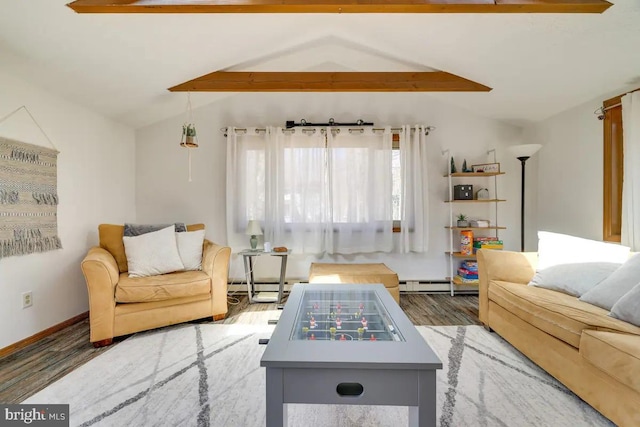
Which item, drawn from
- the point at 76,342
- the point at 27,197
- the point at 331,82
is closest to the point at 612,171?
the point at 331,82

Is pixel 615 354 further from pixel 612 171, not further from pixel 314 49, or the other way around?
pixel 314 49

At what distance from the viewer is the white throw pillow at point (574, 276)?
1.93 meters

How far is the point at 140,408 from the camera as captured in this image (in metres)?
1.53

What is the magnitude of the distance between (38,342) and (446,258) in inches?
160

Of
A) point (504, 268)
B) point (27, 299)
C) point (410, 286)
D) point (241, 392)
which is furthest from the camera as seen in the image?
point (410, 286)

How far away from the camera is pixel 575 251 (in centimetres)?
217

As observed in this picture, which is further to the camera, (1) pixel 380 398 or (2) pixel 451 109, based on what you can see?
(2) pixel 451 109

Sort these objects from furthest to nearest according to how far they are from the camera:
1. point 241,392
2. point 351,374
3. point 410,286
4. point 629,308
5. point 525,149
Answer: point 410,286, point 525,149, point 241,392, point 629,308, point 351,374

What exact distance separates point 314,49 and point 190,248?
242 cm

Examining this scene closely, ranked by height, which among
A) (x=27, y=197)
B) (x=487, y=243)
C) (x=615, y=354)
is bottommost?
(x=615, y=354)

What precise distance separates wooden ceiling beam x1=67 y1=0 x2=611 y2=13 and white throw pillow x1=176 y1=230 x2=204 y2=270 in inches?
72.4

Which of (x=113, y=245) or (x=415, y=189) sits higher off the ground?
(x=415, y=189)

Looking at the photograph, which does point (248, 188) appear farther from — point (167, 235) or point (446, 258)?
point (446, 258)

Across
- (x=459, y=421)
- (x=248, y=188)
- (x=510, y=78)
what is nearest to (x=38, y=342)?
(x=248, y=188)
